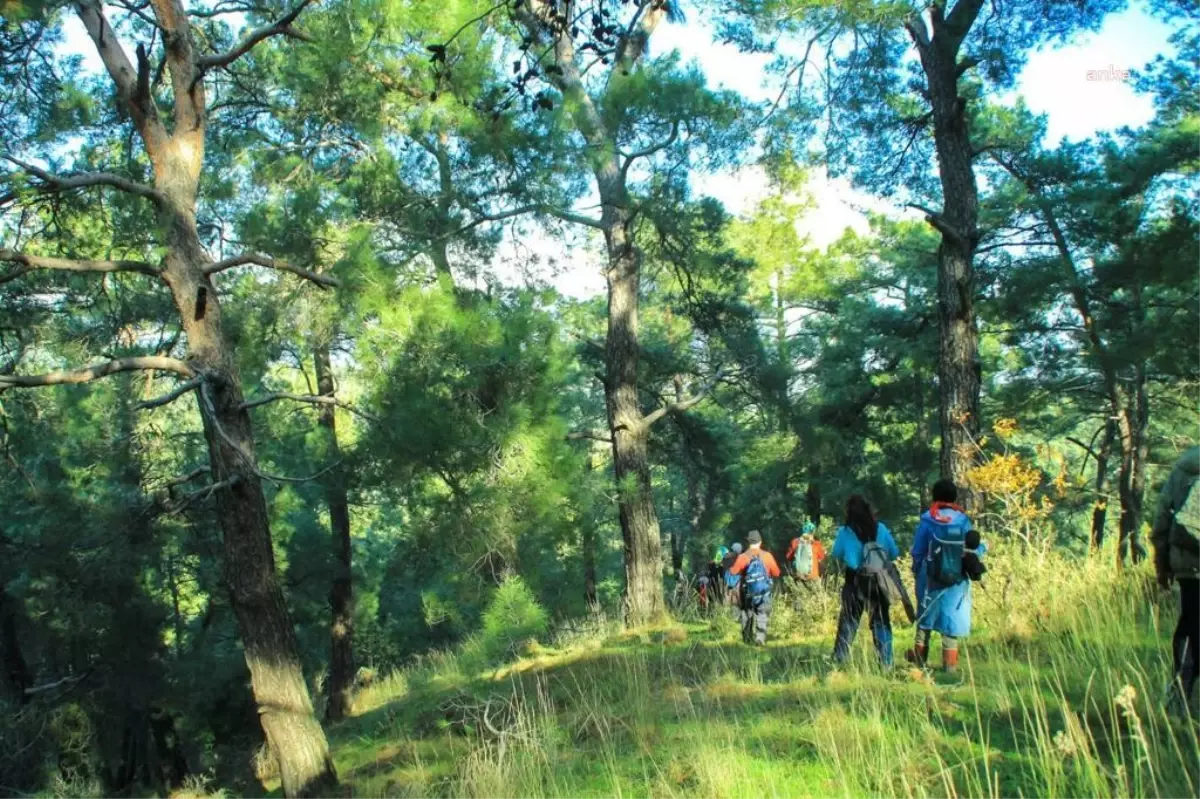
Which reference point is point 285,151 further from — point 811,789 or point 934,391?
point 934,391

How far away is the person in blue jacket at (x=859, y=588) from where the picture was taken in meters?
6.54

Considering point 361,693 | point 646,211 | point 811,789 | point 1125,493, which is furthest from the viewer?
point 1125,493

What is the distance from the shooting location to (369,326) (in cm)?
879

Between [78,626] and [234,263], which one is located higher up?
[234,263]

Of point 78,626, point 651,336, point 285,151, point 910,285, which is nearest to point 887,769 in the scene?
point 285,151

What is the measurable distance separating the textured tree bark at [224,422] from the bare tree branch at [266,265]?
0.14 meters

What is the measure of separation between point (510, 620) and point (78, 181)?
18.0ft

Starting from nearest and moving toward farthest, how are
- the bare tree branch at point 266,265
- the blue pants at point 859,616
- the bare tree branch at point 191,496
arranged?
the blue pants at point 859,616 < the bare tree branch at point 191,496 < the bare tree branch at point 266,265

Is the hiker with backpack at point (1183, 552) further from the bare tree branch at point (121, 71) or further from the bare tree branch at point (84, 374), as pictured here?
the bare tree branch at point (121, 71)

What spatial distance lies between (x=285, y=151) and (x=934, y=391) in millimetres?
15394

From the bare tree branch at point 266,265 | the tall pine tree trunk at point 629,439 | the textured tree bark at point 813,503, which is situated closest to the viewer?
the bare tree branch at point 266,265

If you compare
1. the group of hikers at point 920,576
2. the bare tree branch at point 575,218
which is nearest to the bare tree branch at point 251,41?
the bare tree branch at point 575,218

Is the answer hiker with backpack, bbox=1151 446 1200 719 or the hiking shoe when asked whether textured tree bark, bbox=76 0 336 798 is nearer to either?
the hiking shoe

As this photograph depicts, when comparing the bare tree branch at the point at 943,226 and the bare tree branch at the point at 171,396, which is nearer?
the bare tree branch at the point at 171,396
